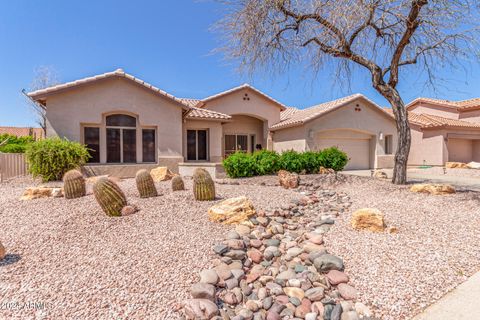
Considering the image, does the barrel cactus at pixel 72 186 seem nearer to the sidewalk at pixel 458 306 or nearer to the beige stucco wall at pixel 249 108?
the sidewalk at pixel 458 306

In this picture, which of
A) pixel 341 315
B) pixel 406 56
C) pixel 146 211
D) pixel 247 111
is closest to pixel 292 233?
pixel 341 315

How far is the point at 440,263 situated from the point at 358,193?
4.21m

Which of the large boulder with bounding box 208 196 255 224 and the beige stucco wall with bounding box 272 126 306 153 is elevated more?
the beige stucco wall with bounding box 272 126 306 153

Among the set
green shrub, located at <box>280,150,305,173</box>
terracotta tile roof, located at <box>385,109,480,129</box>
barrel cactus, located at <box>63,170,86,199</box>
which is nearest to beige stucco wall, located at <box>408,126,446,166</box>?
terracotta tile roof, located at <box>385,109,480,129</box>

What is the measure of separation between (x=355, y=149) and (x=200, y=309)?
19225mm

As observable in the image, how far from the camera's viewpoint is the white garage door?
61.0 feet

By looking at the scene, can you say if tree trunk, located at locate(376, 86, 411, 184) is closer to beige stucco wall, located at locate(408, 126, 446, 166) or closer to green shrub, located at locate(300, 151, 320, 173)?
green shrub, located at locate(300, 151, 320, 173)

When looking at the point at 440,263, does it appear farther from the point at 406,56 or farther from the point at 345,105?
the point at 345,105

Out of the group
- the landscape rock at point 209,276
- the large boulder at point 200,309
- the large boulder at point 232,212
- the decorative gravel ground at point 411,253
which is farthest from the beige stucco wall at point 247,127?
the large boulder at point 200,309

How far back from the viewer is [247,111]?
19172 mm

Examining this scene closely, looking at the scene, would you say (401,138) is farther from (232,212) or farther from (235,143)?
(235,143)

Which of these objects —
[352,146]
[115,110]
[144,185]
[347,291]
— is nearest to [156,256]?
[347,291]

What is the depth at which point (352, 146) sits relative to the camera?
19500mm

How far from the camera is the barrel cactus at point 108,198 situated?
17.5 feet
